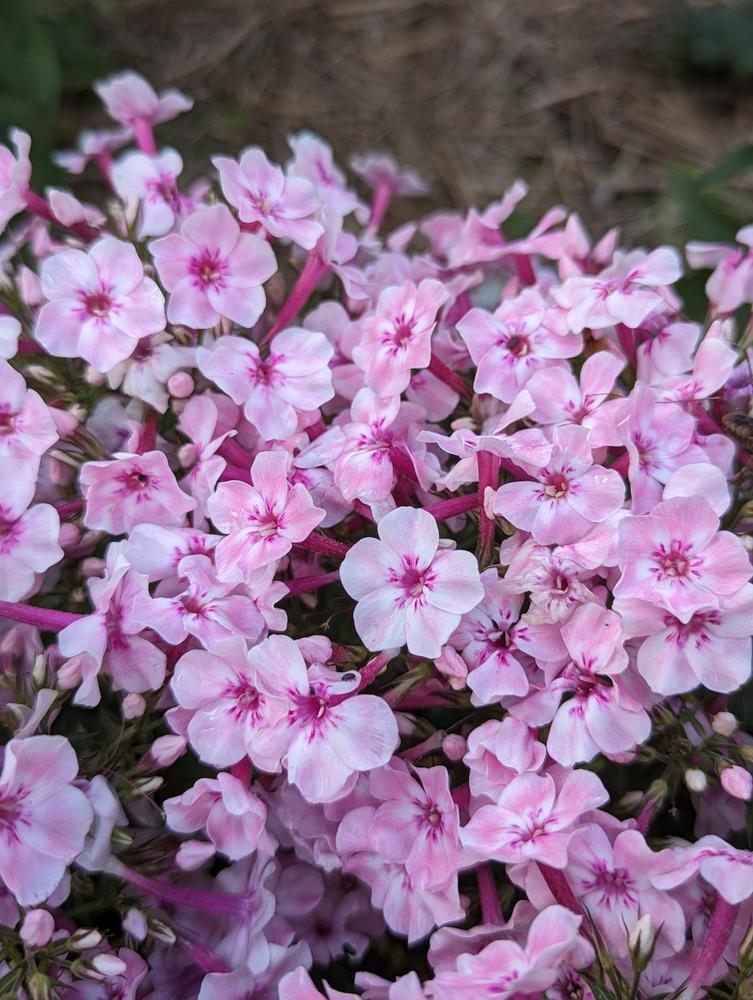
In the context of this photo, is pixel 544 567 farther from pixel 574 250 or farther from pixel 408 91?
pixel 408 91

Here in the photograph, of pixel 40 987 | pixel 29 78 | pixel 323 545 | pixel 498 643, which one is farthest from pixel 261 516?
pixel 29 78

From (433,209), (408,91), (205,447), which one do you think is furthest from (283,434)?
(408,91)

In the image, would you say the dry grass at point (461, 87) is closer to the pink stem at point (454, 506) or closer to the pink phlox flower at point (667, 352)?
the pink phlox flower at point (667, 352)

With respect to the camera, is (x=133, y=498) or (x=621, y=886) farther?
(x=133, y=498)

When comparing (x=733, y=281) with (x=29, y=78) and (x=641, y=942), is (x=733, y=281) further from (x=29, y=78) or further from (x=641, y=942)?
(x=29, y=78)

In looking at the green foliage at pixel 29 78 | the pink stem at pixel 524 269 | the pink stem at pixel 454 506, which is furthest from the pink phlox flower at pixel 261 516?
the green foliage at pixel 29 78

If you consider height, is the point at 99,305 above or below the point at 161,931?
above

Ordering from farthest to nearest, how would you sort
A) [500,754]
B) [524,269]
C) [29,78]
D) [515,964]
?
[29,78] → [524,269] → [500,754] → [515,964]

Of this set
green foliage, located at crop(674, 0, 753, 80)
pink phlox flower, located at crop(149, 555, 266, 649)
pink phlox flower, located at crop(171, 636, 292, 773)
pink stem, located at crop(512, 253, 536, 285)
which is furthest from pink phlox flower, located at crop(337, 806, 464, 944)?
green foliage, located at crop(674, 0, 753, 80)
